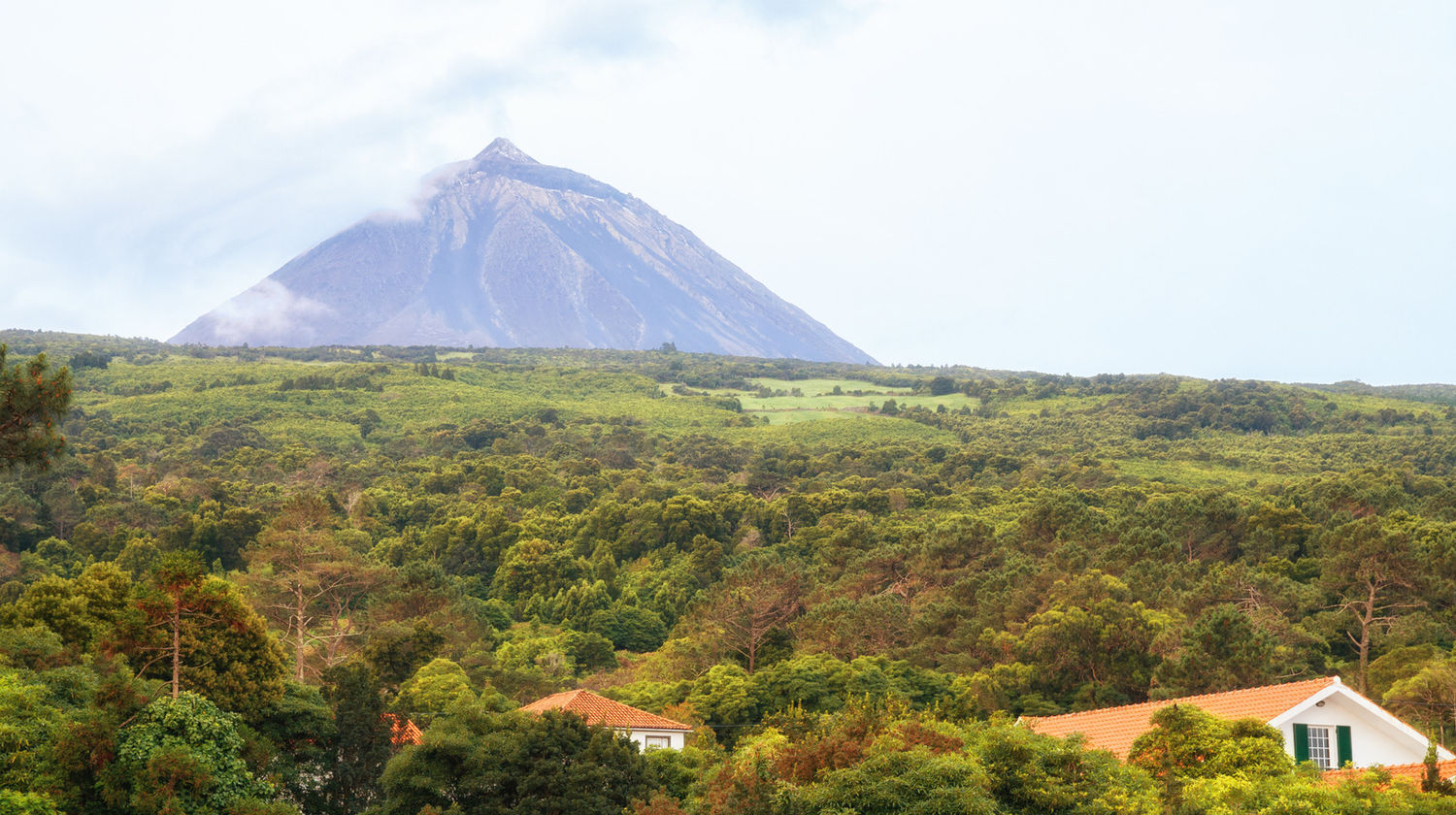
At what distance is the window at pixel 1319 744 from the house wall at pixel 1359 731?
2.9 inches

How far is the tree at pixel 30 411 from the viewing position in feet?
61.5

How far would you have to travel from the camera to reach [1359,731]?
17.8m

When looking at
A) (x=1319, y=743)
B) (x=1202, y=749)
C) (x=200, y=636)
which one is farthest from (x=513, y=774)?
(x=1319, y=743)

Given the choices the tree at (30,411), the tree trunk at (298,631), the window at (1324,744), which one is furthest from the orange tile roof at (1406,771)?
the tree trunk at (298,631)

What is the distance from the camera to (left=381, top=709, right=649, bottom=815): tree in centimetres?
1922

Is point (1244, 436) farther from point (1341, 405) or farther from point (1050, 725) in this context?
point (1050, 725)

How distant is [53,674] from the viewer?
61.7ft

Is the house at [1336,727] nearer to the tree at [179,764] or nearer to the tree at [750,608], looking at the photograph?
the tree at [179,764]

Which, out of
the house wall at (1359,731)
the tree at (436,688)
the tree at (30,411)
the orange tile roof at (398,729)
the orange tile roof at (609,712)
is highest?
the tree at (30,411)

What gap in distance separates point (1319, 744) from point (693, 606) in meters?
31.6

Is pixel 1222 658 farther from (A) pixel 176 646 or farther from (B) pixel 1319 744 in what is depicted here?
(A) pixel 176 646

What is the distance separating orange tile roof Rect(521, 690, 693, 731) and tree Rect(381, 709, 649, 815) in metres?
7.29

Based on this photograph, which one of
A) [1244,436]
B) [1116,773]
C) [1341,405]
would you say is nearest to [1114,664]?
[1116,773]

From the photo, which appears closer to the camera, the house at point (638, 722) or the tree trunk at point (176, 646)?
the tree trunk at point (176, 646)
